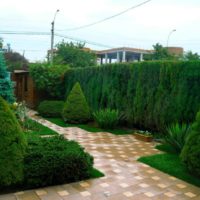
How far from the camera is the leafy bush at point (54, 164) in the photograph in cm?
433

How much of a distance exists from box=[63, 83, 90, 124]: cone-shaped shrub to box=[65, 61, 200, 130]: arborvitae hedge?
852mm

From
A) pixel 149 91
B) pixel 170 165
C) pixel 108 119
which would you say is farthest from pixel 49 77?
pixel 170 165

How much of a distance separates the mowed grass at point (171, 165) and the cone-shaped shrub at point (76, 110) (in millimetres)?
5525

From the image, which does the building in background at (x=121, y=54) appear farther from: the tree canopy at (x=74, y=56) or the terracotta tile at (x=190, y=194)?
the terracotta tile at (x=190, y=194)

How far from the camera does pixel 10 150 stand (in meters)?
4.23

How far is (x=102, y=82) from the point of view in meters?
12.2

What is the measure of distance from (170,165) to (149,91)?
394 cm

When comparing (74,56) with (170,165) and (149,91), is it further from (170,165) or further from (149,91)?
(170,165)

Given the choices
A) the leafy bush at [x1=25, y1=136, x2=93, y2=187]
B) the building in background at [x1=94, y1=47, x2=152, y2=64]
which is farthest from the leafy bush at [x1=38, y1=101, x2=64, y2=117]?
the building in background at [x1=94, y1=47, x2=152, y2=64]

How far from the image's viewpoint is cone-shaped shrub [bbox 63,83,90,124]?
1168 cm

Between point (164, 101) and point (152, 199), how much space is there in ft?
16.4

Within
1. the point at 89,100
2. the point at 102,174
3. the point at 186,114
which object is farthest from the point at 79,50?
the point at 102,174

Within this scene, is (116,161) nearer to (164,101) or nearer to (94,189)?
(94,189)

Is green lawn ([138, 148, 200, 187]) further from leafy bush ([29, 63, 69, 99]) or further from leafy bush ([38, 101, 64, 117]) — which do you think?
leafy bush ([29, 63, 69, 99])
